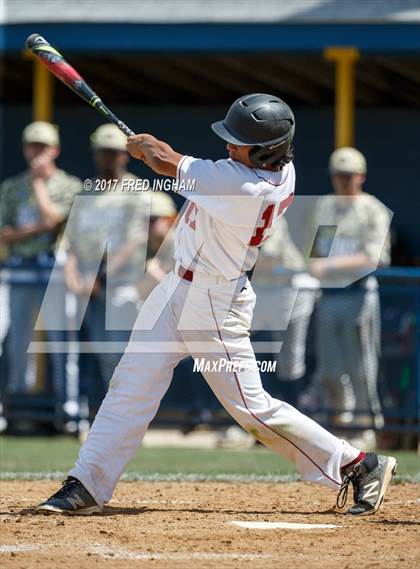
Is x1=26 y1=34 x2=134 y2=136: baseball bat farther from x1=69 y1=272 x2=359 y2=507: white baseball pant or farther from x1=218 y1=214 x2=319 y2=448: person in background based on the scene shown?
x1=218 y1=214 x2=319 y2=448: person in background

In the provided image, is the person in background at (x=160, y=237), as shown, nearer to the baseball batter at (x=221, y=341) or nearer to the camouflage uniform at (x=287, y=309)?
the camouflage uniform at (x=287, y=309)

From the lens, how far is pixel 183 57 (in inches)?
477

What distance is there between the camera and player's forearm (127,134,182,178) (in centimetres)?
534

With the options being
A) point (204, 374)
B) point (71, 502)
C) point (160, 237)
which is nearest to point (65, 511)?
point (71, 502)

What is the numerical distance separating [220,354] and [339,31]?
5.87 meters

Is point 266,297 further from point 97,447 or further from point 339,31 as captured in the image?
point 97,447

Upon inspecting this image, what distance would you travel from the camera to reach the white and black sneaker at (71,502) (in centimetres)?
546

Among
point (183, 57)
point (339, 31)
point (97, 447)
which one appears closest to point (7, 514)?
point (97, 447)

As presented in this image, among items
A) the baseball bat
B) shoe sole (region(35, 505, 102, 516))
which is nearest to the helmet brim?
the baseball bat

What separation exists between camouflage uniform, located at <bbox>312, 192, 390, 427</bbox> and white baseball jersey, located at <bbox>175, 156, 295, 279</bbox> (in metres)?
3.39

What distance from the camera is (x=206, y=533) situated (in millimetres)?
5098

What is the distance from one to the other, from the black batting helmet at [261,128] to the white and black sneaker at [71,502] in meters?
1.64

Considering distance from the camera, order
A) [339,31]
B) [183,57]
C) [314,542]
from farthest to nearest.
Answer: [183,57] → [339,31] → [314,542]

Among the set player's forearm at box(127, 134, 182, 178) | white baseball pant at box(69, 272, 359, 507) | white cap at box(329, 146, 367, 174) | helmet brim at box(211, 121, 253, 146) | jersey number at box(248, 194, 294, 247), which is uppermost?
white cap at box(329, 146, 367, 174)
